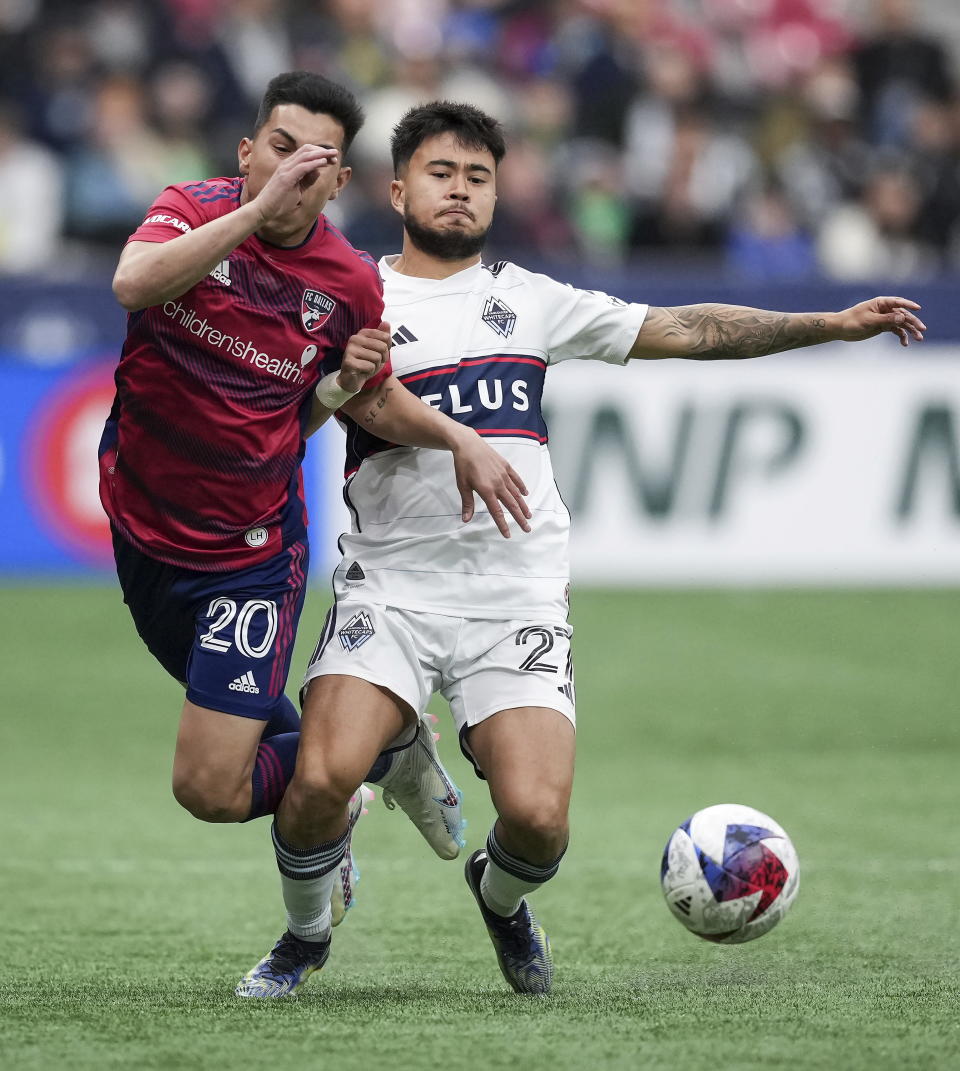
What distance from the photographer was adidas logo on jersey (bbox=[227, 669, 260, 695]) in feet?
17.9

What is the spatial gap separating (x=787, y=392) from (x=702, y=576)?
136 cm

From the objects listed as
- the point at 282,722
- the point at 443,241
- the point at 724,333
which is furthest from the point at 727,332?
the point at 282,722

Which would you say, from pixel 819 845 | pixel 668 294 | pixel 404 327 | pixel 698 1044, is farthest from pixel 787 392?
pixel 698 1044

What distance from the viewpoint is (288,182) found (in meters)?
4.79

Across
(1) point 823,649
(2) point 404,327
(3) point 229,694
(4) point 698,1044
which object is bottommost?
(1) point 823,649

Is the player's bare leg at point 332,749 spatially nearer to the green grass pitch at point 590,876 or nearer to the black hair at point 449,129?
the green grass pitch at point 590,876

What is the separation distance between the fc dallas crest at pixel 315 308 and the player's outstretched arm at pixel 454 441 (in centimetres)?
25

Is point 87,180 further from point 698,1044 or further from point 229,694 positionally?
point 698,1044

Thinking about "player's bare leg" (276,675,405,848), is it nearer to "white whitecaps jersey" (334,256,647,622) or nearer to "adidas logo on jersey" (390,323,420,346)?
"white whitecaps jersey" (334,256,647,622)

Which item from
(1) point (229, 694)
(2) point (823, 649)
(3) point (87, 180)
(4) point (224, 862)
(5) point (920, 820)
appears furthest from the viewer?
(3) point (87, 180)

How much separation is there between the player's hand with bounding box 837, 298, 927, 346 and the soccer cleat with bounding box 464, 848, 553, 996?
199cm

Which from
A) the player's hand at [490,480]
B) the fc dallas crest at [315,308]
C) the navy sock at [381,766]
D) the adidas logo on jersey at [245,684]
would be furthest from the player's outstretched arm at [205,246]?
the navy sock at [381,766]

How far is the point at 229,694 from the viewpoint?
17.9 ft

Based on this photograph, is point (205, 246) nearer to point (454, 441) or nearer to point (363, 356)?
point (363, 356)
